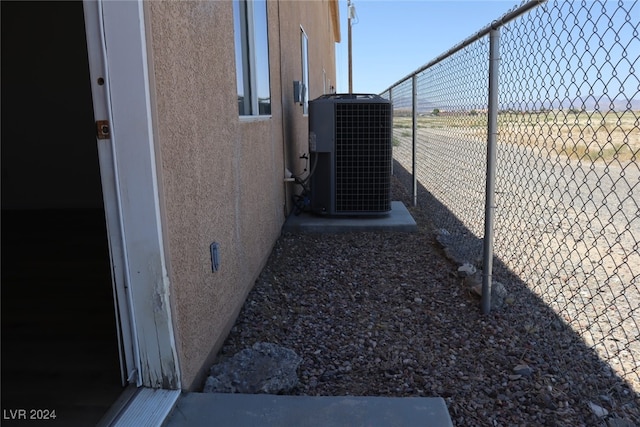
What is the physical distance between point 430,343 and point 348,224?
2.77 m

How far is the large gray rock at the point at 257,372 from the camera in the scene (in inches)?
96.0

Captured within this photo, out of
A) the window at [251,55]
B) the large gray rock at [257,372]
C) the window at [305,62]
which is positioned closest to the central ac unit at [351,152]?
the window at [251,55]

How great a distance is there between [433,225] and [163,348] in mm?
4502

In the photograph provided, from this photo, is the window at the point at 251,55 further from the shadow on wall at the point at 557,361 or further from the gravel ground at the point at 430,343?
the shadow on wall at the point at 557,361

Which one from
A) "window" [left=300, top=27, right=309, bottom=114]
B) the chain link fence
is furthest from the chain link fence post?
"window" [left=300, top=27, right=309, bottom=114]

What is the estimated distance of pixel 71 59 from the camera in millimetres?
6520

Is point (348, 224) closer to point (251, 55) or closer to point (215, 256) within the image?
point (251, 55)

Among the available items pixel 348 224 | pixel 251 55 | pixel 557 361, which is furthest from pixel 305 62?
pixel 557 361

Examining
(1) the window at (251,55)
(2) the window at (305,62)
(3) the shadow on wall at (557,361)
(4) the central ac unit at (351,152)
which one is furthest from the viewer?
(2) the window at (305,62)

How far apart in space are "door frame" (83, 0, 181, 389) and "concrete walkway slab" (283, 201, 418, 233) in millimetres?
3569

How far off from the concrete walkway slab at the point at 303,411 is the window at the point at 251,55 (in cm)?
212

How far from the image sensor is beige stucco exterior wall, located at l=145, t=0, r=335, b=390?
85.1 inches

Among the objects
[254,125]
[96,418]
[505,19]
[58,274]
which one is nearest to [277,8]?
[254,125]

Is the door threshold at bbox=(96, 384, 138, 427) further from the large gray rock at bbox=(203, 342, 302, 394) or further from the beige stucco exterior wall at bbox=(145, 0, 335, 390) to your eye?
the large gray rock at bbox=(203, 342, 302, 394)
